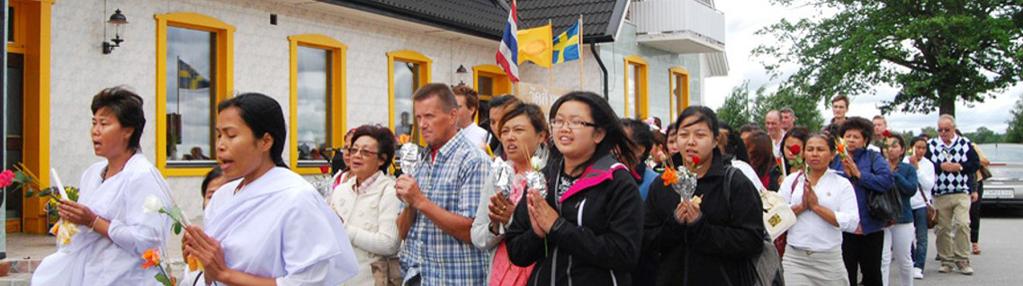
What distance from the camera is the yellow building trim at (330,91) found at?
578 inches

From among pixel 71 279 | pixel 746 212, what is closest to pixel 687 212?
pixel 746 212

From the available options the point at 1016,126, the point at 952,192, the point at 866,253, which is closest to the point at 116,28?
the point at 866,253

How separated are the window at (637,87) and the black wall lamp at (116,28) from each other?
40.8ft

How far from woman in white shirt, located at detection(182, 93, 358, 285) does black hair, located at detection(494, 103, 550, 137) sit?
1.78 m

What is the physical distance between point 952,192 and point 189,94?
10.00m

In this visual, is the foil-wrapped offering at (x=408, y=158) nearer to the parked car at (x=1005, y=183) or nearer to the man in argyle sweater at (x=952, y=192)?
the man in argyle sweater at (x=952, y=192)

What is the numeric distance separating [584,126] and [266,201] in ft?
4.65

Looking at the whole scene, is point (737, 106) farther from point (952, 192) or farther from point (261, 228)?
point (261, 228)

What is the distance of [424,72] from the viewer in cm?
1745

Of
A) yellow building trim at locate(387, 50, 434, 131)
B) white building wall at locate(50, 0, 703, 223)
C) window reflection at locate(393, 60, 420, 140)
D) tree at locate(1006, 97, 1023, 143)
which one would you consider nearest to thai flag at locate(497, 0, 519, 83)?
white building wall at locate(50, 0, 703, 223)

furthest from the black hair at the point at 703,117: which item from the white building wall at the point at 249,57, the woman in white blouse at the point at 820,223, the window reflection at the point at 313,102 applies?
the window reflection at the point at 313,102

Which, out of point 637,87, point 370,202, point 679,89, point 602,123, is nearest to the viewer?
point 602,123

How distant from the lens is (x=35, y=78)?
11055 millimetres

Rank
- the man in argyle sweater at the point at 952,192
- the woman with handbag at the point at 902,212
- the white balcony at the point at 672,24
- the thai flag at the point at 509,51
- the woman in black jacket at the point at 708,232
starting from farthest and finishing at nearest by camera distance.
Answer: the white balcony at the point at 672,24 → the thai flag at the point at 509,51 → the man in argyle sweater at the point at 952,192 → the woman with handbag at the point at 902,212 → the woman in black jacket at the point at 708,232
